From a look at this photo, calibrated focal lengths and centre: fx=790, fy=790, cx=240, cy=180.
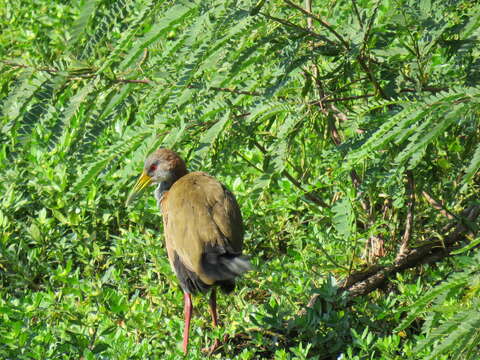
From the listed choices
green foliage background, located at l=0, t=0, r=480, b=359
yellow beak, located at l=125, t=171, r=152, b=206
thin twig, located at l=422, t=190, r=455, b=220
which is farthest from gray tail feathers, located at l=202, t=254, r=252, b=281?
thin twig, located at l=422, t=190, r=455, b=220

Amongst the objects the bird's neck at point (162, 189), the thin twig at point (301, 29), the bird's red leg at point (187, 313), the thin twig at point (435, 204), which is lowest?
the bird's red leg at point (187, 313)

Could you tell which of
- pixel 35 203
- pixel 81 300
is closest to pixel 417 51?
pixel 81 300

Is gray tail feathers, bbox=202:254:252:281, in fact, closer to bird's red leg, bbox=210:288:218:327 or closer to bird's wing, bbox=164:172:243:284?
bird's wing, bbox=164:172:243:284

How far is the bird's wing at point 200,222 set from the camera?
15.1 feet

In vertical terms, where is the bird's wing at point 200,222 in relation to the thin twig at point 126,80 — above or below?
below

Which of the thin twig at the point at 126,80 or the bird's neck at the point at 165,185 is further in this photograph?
the bird's neck at the point at 165,185

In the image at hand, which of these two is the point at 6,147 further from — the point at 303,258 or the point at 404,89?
the point at 404,89

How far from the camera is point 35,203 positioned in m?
6.34

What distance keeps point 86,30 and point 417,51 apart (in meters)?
1.72

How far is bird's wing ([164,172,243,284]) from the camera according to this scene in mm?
4605

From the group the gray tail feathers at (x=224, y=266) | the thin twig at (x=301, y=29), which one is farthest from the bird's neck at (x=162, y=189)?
the thin twig at (x=301, y=29)

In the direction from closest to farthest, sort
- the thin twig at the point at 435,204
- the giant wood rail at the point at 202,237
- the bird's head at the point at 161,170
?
the giant wood rail at the point at 202,237 < the thin twig at the point at 435,204 < the bird's head at the point at 161,170

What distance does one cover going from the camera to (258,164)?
6223 millimetres

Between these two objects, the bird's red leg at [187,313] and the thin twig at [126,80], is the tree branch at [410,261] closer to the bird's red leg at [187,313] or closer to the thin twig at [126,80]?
the bird's red leg at [187,313]
